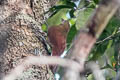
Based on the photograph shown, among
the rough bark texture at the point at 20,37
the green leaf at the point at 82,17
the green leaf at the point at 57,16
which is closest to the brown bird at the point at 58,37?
the rough bark texture at the point at 20,37

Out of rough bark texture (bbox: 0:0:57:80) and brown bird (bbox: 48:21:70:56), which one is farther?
brown bird (bbox: 48:21:70:56)

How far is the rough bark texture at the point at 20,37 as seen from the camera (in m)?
1.29

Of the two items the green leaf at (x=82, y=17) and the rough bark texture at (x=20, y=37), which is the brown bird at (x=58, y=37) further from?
the green leaf at (x=82, y=17)

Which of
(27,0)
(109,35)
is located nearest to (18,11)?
(27,0)

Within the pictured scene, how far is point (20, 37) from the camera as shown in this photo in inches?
52.7

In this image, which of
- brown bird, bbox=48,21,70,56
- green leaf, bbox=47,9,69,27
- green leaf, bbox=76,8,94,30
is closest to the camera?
green leaf, bbox=76,8,94,30

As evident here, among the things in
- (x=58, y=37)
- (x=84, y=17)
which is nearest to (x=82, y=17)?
(x=84, y=17)

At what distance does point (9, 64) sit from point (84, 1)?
0.47m

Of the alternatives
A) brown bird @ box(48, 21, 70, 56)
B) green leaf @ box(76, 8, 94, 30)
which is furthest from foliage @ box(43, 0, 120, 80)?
brown bird @ box(48, 21, 70, 56)

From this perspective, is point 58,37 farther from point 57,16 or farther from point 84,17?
point 84,17

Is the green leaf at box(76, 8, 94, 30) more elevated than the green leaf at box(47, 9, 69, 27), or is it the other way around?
the green leaf at box(76, 8, 94, 30)

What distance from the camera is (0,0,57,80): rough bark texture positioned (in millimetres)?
1290

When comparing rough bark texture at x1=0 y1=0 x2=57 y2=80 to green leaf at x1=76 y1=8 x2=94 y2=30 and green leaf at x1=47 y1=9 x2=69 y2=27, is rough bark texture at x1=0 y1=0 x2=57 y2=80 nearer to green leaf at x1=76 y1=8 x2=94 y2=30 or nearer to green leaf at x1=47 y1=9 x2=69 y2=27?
green leaf at x1=47 y1=9 x2=69 y2=27

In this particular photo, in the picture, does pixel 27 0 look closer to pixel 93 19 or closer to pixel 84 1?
pixel 84 1
